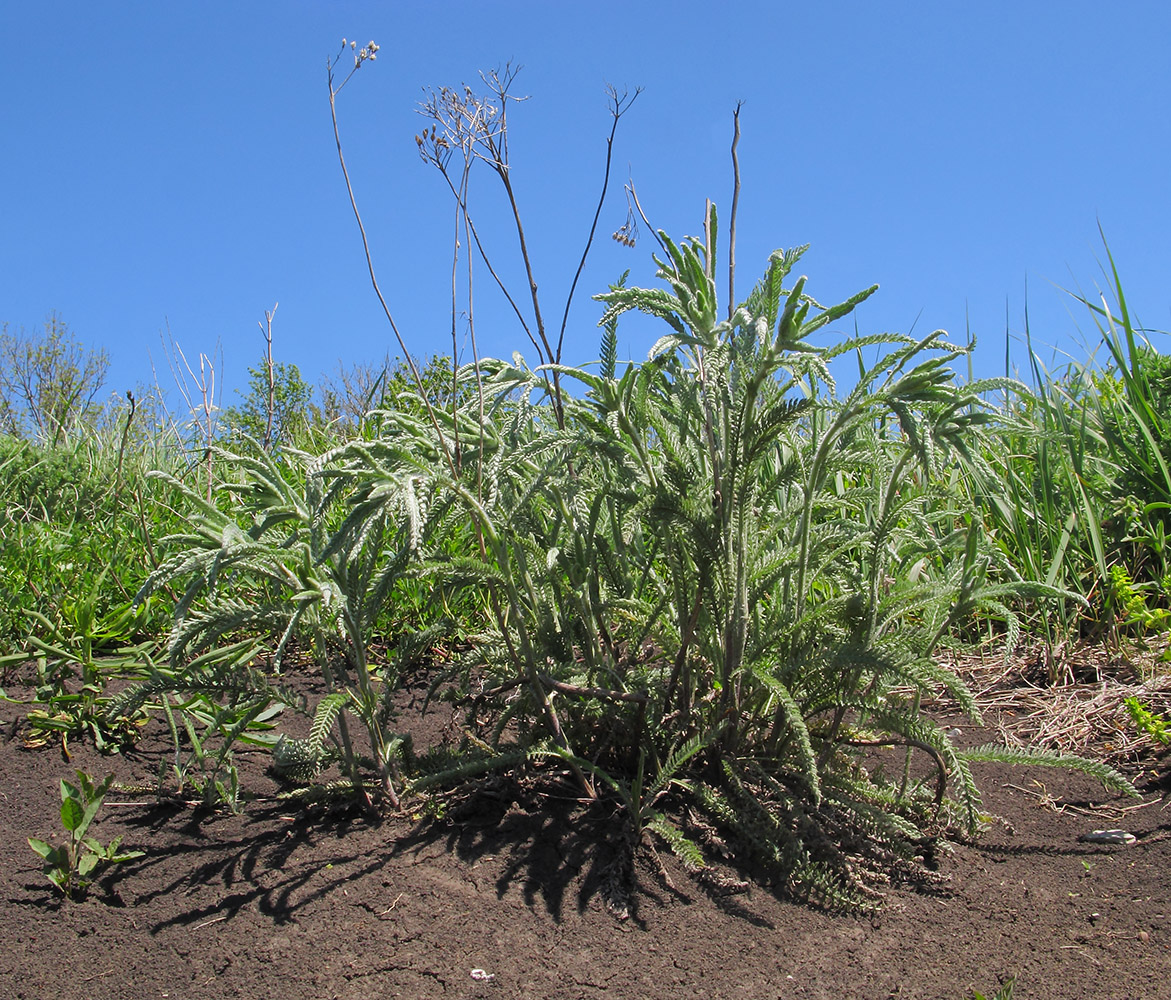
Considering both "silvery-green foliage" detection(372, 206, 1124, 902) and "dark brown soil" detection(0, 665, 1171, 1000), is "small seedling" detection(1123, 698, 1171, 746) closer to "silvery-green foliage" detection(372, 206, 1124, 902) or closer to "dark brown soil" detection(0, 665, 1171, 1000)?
"dark brown soil" detection(0, 665, 1171, 1000)

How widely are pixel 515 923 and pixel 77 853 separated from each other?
95 centimetres

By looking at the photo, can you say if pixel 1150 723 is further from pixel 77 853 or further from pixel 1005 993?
pixel 77 853

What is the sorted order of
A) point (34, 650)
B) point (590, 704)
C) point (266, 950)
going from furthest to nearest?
point (34, 650), point (590, 704), point (266, 950)

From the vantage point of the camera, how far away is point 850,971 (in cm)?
145

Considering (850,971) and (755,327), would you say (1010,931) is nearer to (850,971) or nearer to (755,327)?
(850,971)

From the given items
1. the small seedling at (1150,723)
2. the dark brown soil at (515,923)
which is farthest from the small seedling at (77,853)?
the small seedling at (1150,723)

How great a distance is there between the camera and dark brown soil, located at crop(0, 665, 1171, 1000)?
1.43 meters

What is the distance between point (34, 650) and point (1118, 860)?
3121 mm

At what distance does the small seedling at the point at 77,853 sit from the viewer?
5.61 feet

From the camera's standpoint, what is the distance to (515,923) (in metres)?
1.53

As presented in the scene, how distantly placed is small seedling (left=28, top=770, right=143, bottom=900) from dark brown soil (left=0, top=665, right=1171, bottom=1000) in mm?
32

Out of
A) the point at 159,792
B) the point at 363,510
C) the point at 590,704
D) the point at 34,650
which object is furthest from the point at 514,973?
the point at 34,650

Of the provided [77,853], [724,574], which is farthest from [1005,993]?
[77,853]

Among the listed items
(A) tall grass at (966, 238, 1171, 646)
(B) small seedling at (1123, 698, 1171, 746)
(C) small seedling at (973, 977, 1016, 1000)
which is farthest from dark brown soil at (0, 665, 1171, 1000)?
(A) tall grass at (966, 238, 1171, 646)
